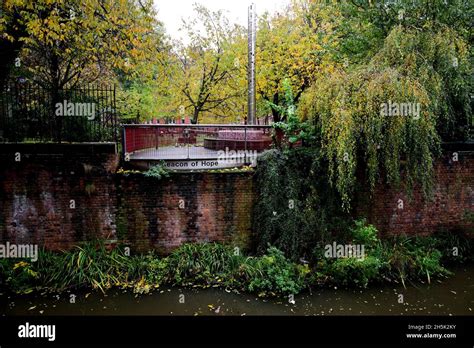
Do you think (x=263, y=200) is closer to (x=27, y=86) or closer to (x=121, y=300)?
(x=121, y=300)

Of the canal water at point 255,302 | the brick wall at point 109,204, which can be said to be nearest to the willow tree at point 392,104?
the canal water at point 255,302

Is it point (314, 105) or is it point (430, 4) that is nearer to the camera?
point (314, 105)

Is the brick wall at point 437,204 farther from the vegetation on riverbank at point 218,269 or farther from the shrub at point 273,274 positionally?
the shrub at point 273,274

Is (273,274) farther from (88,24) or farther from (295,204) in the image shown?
(88,24)

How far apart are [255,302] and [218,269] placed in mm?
1388

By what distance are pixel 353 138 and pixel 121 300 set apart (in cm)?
625

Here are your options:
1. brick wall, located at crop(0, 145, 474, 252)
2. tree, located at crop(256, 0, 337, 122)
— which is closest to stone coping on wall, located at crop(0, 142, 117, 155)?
brick wall, located at crop(0, 145, 474, 252)

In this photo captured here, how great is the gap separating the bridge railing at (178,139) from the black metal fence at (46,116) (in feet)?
2.18

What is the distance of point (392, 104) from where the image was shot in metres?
6.84

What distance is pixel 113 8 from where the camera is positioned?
8.30 m

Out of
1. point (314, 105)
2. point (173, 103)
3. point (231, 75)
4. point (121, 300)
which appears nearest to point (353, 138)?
point (314, 105)

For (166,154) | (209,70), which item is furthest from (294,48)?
(166,154)

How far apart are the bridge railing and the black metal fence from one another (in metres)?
0.66
